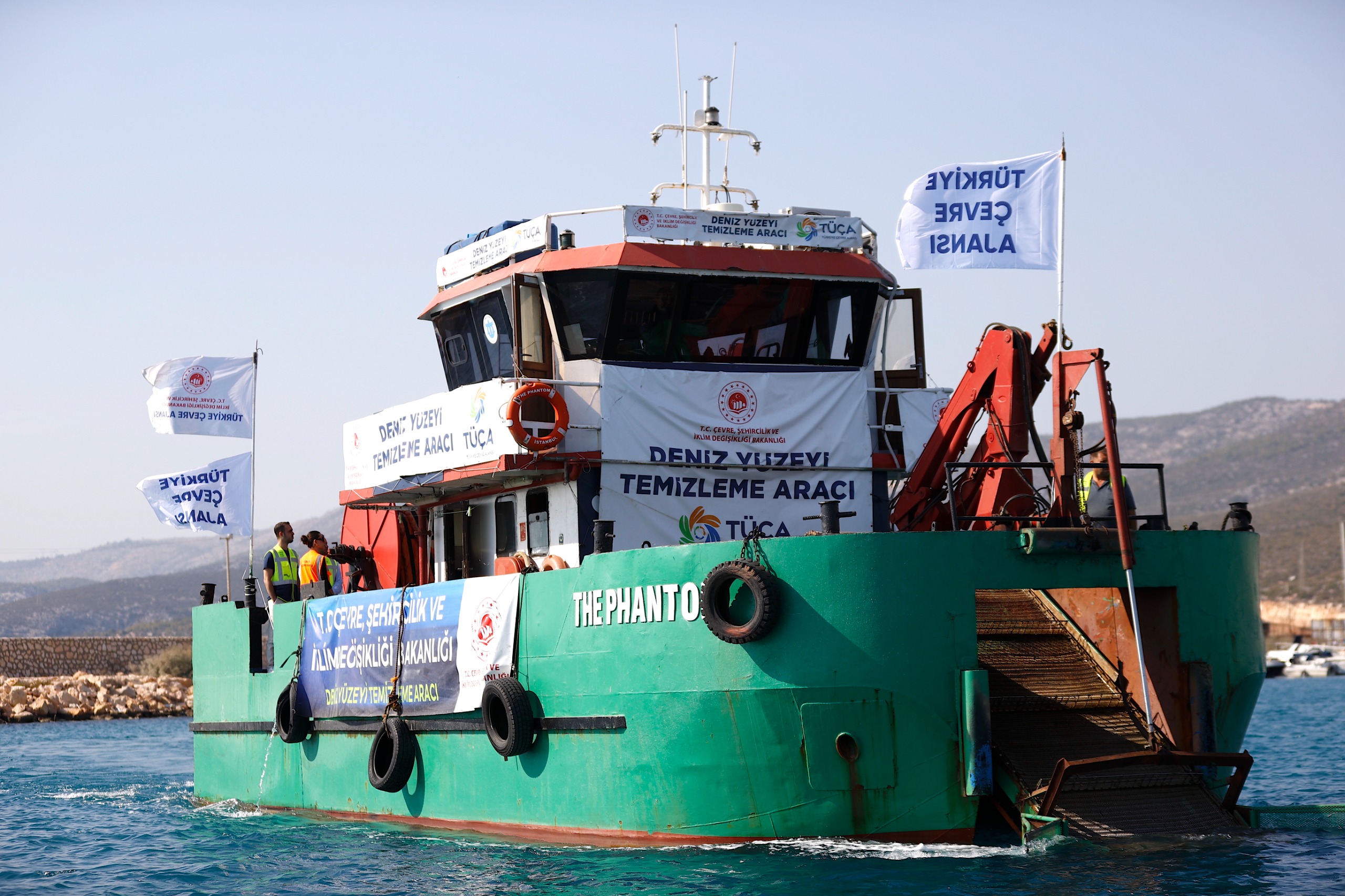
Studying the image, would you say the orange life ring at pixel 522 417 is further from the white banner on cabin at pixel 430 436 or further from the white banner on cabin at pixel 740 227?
the white banner on cabin at pixel 740 227

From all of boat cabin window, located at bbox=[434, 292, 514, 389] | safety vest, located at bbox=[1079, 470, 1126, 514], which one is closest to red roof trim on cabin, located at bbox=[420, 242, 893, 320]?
boat cabin window, located at bbox=[434, 292, 514, 389]

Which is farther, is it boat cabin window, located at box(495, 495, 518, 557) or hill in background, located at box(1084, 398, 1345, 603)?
hill in background, located at box(1084, 398, 1345, 603)

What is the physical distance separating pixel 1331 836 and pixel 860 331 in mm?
5956

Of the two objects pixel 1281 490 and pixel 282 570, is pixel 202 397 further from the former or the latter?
pixel 1281 490

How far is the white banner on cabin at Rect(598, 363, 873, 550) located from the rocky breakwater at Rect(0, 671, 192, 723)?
3673 cm

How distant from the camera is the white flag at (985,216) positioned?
1188 centimetres

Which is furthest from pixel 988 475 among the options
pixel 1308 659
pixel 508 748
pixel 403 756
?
pixel 1308 659

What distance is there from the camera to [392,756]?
12.8m

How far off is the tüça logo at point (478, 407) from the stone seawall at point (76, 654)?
4390 cm

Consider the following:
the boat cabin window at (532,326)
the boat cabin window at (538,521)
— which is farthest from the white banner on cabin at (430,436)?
the boat cabin window at (538,521)

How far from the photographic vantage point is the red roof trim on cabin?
41.4 ft

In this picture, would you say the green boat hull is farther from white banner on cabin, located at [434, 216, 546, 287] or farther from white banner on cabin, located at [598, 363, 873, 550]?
white banner on cabin, located at [434, 216, 546, 287]

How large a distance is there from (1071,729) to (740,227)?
5.41 metres

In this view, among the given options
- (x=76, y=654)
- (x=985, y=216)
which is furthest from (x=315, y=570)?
(x=76, y=654)
